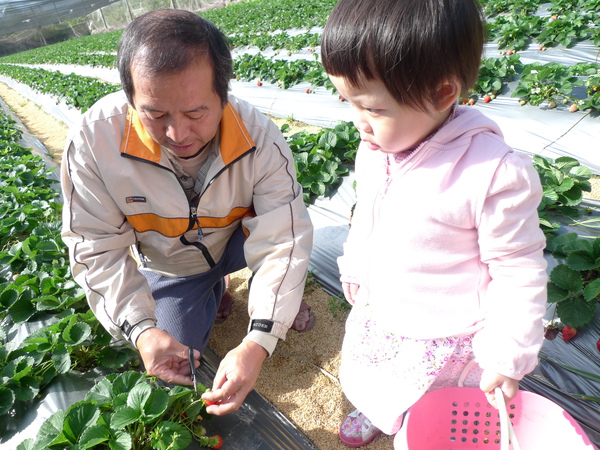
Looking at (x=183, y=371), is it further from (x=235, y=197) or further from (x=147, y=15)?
(x=147, y=15)

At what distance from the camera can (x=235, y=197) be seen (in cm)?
179

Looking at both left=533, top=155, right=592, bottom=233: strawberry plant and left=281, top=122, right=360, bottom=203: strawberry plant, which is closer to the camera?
left=533, top=155, right=592, bottom=233: strawberry plant

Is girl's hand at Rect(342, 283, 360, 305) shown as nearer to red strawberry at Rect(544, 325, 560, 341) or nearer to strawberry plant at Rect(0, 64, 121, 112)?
red strawberry at Rect(544, 325, 560, 341)

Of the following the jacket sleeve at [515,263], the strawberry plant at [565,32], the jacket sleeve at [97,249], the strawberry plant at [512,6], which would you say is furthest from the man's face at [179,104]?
the strawberry plant at [512,6]

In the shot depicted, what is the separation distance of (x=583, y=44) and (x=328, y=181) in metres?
3.39

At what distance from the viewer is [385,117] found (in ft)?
3.32

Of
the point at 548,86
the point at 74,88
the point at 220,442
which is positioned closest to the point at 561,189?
the point at 548,86

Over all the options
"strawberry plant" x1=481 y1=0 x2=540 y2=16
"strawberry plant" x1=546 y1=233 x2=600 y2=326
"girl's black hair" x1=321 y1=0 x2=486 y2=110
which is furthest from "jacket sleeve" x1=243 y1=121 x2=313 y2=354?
"strawberry plant" x1=481 y1=0 x2=540 y2=16

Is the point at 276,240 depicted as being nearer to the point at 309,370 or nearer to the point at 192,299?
the point at 192,299

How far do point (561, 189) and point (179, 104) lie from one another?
190cm

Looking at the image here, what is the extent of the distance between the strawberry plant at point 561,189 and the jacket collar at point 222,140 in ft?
4.83

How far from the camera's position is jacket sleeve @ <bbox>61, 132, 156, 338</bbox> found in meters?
1.58

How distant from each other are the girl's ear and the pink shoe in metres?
1.21

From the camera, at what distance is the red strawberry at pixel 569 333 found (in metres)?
1.69
